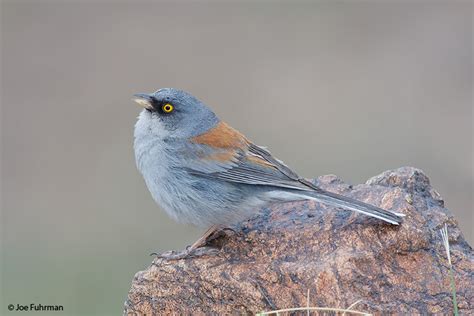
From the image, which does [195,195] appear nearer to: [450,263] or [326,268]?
[326,268]

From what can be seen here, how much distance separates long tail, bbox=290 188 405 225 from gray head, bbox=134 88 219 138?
47.2 inches

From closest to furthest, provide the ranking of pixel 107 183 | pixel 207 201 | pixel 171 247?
pixel 207 201 < pixel 171 247 < pixel 107 183

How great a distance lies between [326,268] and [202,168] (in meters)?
1.58

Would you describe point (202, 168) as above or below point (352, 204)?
above

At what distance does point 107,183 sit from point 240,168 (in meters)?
8.32

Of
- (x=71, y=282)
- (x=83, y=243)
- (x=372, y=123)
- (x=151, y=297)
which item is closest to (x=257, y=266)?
(x=151, y=297)

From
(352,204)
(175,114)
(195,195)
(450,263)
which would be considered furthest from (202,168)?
(450,263)

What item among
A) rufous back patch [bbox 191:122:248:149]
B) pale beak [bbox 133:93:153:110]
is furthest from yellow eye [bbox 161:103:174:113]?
rufous back patch [bbox 191:122:248:149]

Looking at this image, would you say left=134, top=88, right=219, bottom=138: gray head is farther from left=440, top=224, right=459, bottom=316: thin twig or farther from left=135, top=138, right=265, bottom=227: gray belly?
left=440, top=224, right=459, bottom=316: thin twig

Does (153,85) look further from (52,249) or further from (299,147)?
(52,249)

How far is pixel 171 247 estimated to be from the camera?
12195 millimetres

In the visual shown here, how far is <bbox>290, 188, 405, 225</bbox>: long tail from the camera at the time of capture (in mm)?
5852

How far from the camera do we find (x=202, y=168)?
22.4ft

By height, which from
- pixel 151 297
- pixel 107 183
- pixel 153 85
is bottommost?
pixel 151 297
